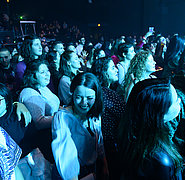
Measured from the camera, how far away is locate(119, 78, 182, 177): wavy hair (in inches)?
37.4

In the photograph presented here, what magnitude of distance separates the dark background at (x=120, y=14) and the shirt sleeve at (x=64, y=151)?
13.6 metres

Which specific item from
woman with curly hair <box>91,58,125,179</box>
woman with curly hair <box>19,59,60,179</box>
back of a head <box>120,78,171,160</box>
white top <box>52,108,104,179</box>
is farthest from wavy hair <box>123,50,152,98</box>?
back of a head <box>120,78,171,160</box>

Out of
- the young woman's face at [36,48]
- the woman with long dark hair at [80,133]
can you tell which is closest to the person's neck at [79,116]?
the woman with long dark hair at [80,133]

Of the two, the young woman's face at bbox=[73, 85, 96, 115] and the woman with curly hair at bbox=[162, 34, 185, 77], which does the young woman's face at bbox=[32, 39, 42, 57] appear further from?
the woman with curly hair at bbox=[162, 34, 185, 77]

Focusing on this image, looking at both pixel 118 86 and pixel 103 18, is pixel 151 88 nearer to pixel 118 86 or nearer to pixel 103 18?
pixel 118 86

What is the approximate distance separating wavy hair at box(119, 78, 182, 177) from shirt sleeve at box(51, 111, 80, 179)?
0.30 m

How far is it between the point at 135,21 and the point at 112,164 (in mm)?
14832

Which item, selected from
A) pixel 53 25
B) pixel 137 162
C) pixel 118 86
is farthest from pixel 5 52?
pixel 53 25

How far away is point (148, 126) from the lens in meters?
0.98

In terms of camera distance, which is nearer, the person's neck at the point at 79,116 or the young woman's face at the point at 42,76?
the person's neck at the point at 79,116

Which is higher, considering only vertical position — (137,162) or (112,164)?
(137,162)

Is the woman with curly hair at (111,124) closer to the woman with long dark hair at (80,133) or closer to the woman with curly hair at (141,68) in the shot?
the woman with long dark hair at (80,133)

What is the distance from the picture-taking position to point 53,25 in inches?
513

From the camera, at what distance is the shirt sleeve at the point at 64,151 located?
1062mm
